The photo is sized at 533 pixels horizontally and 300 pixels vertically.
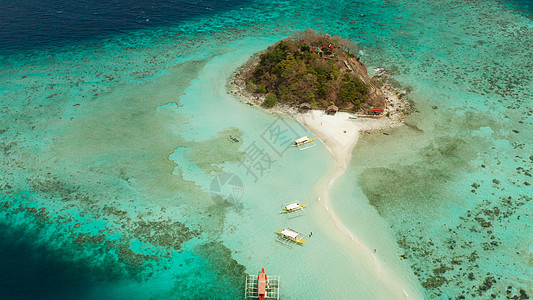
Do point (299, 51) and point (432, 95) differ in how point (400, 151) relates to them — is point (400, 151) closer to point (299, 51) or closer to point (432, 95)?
point (432, 95)

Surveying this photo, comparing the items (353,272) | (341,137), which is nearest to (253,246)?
(353,272)

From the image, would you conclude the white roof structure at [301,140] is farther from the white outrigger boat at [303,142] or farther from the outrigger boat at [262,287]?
the outrigger boat at [262,287]

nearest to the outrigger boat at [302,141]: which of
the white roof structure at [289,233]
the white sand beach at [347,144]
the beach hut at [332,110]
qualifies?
the white sand beach at [347,144]

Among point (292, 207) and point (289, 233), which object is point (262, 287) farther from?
point (292, 207)

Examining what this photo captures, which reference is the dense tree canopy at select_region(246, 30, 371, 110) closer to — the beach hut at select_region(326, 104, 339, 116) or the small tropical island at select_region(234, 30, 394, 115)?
the small tropical island at select_region(234, 30, 394, 115)

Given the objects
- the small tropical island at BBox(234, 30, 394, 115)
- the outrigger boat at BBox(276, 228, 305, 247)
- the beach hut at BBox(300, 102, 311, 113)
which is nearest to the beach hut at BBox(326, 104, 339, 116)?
the small tropical island at BBox(234, 30, 394, 115)

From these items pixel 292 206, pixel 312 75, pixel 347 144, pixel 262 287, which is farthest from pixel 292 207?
pixel 312 75
